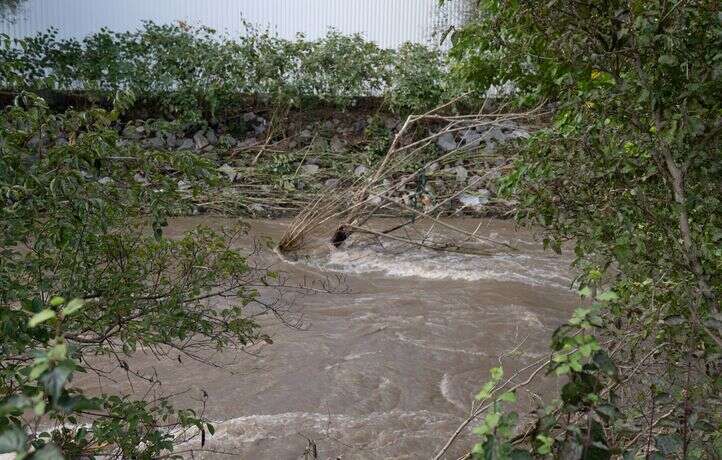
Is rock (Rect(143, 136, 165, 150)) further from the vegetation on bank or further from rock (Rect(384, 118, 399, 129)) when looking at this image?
the vegetation on bank

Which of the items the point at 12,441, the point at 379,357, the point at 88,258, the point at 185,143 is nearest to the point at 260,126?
the point at 185,143

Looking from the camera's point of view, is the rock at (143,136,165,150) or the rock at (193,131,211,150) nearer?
the rock at (143,136,165,150)

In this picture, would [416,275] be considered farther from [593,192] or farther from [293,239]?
[593,192]

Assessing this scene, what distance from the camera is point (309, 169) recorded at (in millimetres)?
11391

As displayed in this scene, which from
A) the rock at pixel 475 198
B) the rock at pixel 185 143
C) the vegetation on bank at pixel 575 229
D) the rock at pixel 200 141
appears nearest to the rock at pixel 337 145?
the rock at pixel 200 141

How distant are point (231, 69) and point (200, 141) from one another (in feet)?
4.66

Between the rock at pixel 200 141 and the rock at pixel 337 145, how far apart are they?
80.9 inches

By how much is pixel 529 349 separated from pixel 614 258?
3.09 meters

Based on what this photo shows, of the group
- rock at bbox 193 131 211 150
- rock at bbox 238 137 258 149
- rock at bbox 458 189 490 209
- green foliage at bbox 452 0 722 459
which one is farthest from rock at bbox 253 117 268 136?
green foliage at bbox 452 0 722 459

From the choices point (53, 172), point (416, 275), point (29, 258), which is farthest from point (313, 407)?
point (416, 275)

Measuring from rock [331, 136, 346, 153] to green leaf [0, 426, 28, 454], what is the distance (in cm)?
1124

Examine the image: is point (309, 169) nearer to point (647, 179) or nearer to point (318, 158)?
point (318, 158)

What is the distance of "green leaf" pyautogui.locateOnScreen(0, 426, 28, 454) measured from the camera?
1067mm

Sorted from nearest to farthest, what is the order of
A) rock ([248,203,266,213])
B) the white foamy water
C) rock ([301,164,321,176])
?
the white foamy water → rock ([248,203,266,213]) → rock ([301,164,321,176])
